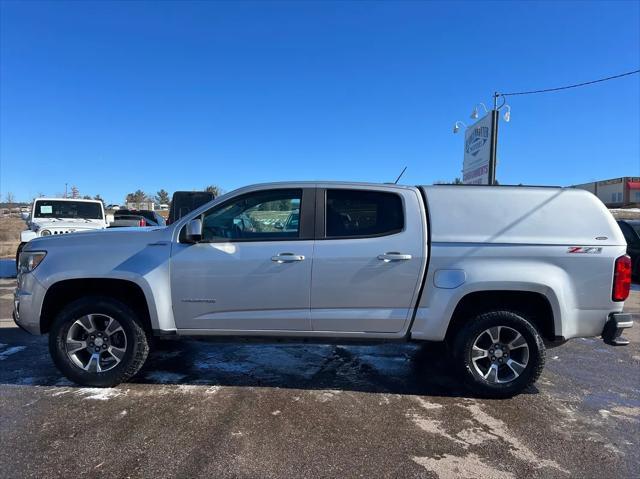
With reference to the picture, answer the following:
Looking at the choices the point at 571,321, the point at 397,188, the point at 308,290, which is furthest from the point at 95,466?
the point at 571,321

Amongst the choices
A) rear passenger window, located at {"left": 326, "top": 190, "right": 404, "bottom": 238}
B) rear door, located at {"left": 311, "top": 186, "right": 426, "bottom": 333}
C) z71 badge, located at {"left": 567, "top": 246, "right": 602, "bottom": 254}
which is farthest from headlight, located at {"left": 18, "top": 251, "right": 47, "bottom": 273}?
z71 badge, located at {"left": 567, "top": 246, "right": 602, "bottom": 254}

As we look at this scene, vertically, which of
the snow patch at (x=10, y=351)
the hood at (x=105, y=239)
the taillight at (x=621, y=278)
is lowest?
the snow patch at (x=10, y=351)

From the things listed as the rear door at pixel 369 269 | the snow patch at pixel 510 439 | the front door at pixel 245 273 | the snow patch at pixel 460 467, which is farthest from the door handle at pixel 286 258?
the snow patch at pixel 510 439

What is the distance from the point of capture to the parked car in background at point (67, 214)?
484 inches

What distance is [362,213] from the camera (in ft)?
14.1

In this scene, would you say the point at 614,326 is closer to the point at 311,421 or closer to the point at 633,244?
the point at 311,421

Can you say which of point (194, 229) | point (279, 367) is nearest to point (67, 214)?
point (279, 367)

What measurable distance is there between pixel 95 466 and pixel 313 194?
2.67 metres

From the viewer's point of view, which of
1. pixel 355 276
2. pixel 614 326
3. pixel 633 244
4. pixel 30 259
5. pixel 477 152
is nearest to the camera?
pixel 614 326

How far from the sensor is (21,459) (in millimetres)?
3102

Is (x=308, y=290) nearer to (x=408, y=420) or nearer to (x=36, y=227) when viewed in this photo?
(x=408, y=420)

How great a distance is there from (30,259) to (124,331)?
111cm

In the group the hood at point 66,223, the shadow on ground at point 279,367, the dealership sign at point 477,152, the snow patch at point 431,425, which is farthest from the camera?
the dealership sign at point 477,152

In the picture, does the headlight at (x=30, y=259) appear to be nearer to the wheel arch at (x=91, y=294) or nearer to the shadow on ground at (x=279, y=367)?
the wheel arch at (x=91, y=294)
